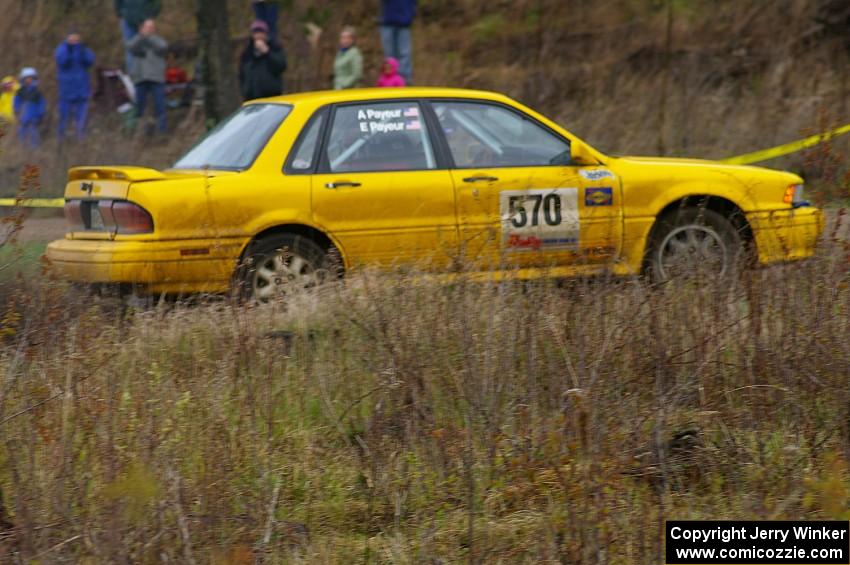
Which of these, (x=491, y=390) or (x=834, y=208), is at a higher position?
(x=834, y=208)

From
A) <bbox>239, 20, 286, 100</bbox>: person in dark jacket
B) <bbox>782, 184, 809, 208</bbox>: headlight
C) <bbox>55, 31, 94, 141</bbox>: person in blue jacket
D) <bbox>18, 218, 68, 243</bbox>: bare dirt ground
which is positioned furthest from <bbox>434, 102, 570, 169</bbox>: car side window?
<bbox>55, 31, 94, 141</bbox>: person in blue jacket

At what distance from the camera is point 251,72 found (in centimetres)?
1397

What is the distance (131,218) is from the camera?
771 cm

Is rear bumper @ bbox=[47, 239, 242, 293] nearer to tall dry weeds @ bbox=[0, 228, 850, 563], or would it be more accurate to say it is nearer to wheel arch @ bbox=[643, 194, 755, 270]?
tall dry weeds @ bbox=[0, 228, 850, 563]

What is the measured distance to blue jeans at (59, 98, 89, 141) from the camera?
18984mm

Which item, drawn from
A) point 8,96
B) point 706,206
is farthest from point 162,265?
point 8,96

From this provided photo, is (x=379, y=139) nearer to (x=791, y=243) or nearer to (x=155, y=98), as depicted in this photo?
(x=791, y=243)

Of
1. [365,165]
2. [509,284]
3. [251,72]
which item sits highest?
[251,72]

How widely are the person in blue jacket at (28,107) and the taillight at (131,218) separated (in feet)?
38.2

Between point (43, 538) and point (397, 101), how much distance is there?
4.81 m

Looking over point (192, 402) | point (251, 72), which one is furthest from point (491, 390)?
point (251, 72)

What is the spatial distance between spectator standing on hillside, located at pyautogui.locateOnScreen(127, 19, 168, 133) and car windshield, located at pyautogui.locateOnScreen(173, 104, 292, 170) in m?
9.19

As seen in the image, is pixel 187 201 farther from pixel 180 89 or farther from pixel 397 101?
pixel 180 89

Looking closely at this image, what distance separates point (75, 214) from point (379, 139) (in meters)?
1.98
